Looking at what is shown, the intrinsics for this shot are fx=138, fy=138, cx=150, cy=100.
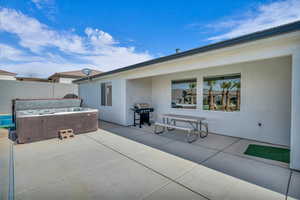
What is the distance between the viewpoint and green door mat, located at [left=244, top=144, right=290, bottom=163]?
331 centimetres

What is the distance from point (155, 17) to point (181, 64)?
3625 mm

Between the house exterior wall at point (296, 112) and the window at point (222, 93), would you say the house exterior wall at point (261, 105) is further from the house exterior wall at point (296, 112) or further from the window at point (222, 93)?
the house exterior wall at point (296, 112)

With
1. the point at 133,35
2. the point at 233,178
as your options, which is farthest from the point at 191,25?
the point at 233,178

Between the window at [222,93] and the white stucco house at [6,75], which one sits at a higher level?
the white stucco house at [6,75]

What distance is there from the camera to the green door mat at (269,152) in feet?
10.8

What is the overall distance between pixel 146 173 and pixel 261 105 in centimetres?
429

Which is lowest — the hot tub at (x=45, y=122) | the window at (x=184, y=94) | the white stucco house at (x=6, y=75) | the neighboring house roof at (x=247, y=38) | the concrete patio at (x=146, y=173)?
the concrete patio at (x=146, y=173)

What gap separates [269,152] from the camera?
3650mm

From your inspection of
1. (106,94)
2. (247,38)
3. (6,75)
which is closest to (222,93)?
(247,38)

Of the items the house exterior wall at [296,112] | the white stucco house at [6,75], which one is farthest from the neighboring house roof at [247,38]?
the white stucco house at [6,75]

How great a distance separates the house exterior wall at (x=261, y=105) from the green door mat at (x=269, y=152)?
1.99 ft

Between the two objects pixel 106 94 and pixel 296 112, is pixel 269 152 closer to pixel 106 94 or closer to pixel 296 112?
pixel 296 112

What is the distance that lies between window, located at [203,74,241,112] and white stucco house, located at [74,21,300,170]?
1.6 inches

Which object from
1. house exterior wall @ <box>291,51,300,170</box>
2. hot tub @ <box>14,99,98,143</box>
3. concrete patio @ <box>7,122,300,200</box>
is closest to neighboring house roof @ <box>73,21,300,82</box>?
house exterior wall @ <box>291,51,300,170</box>
